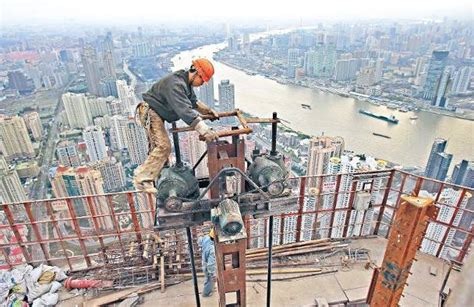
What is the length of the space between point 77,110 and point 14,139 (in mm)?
10266

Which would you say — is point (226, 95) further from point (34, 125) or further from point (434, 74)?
point (434, 74)

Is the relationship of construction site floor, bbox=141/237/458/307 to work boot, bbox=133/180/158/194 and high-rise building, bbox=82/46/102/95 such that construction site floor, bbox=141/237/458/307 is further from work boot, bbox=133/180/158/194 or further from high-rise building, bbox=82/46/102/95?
high-rise building, bbox=82/46/102/95

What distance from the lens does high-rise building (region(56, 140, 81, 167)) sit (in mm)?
30044

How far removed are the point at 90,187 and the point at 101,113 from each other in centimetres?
2123

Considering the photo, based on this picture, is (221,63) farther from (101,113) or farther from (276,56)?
(101,113)

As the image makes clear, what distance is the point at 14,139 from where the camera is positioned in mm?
30203

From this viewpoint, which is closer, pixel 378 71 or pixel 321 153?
pixel 321 153

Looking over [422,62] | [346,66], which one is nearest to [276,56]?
[346,66]

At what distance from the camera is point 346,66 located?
55.3 m

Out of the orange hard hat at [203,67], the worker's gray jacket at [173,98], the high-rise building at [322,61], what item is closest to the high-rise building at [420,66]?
the high-rise building at [322,61]

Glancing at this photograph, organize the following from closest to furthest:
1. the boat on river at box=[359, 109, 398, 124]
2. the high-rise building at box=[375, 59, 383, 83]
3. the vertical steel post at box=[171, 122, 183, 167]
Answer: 1. the vertical steel post at box=[171, 122, 183, 167]
2. the boat on river at box=[359, 109, 398, 124]
3. the high-rise building at box=[375, 59, 383, 83]

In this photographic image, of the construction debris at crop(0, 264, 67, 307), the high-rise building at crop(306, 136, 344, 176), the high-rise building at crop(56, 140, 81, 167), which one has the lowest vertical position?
the high-rise building at crop(56, 140, 81, 167)

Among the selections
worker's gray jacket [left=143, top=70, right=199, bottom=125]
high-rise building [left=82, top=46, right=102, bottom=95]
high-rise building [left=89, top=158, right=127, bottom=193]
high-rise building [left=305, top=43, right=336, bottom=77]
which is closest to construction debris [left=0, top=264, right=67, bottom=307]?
worker's gray jacket [left=143, top=70, right=199, bottom=125]

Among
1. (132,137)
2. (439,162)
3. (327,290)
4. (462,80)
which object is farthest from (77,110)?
(462,80)
